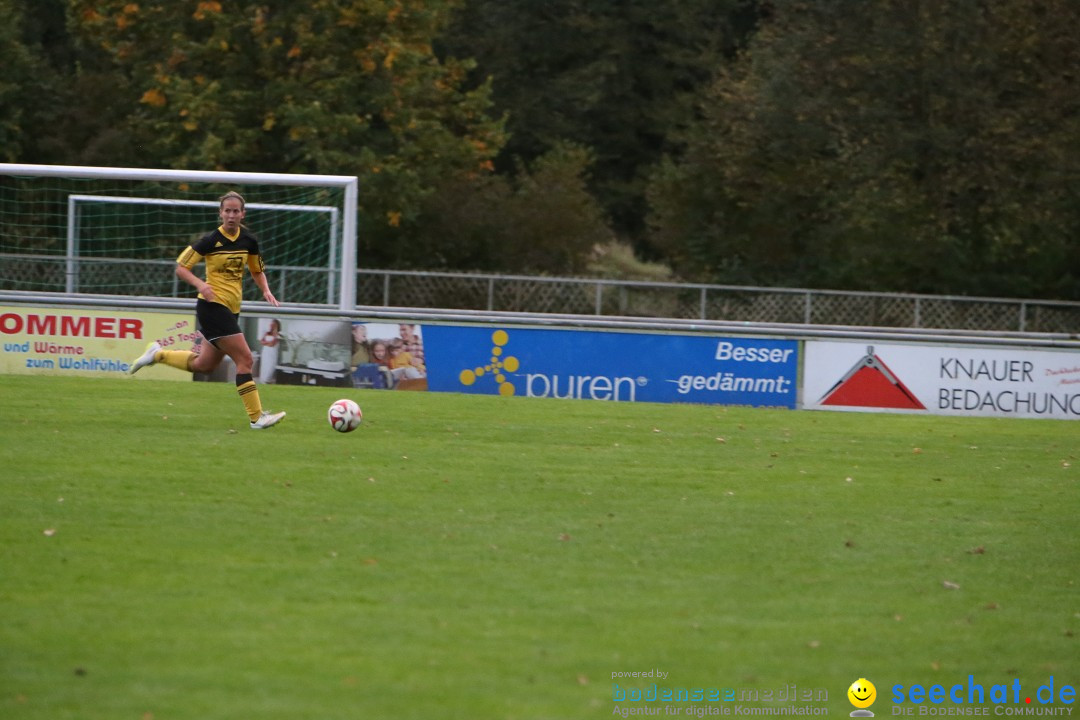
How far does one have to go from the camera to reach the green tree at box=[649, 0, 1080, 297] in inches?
1179

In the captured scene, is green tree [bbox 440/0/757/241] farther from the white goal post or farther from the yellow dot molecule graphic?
the yellow dot molecule graphic

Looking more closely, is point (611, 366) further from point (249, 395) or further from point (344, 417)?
point (249, 395)

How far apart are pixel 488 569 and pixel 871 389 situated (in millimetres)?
11234

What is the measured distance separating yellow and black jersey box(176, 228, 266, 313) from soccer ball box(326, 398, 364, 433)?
140 centimetres

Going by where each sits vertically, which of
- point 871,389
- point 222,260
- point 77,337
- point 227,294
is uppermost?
point 222,260

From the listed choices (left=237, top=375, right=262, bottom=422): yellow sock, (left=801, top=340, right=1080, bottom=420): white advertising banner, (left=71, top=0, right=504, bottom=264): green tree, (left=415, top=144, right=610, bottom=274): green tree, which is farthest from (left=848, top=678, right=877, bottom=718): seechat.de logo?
(left=415, top=144, right=610, bottom=274): green tree

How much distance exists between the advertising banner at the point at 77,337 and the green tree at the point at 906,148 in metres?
19.2

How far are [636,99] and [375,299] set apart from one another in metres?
20.5

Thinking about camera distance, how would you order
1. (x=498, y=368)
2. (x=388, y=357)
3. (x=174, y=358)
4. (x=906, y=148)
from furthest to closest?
(x=906, y=148), (x=498, y=368), (x=388, y=357), (x=174, y=358)

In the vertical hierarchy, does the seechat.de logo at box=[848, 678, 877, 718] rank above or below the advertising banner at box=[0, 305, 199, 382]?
below

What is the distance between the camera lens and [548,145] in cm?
4481

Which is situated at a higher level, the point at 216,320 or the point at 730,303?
the point at 730,303

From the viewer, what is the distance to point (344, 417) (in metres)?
12.2

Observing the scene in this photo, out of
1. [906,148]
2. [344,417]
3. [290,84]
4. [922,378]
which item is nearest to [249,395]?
[344,417]
